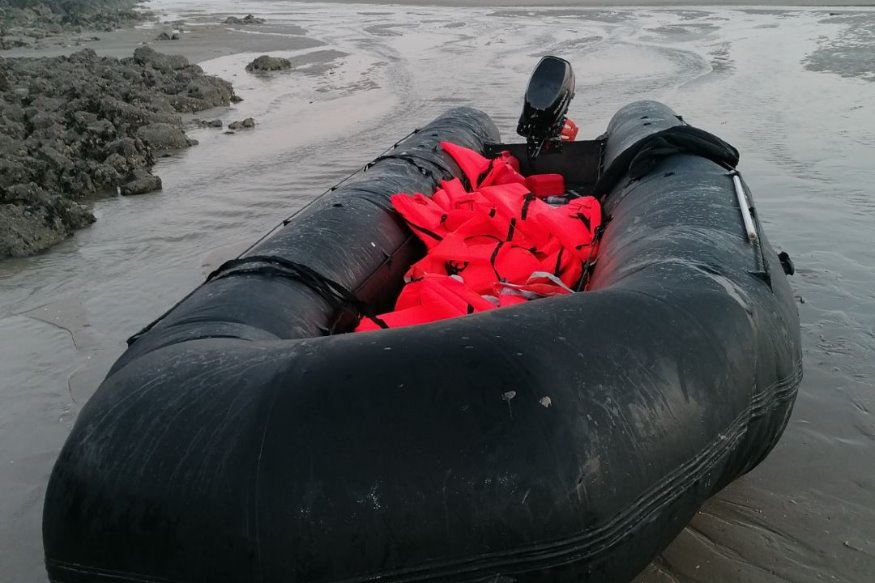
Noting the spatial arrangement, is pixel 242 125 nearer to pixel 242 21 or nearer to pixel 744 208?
pixel 744 208

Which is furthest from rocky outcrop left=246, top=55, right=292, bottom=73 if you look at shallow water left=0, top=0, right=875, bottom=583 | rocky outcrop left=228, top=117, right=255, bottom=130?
rocky outcrop left=228, top=117, right=255, bottom=130

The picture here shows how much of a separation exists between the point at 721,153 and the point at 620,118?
7.47ft

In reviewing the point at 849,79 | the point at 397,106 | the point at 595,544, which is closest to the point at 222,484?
the point at 595,544

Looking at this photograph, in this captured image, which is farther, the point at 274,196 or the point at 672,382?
the point at 274,196

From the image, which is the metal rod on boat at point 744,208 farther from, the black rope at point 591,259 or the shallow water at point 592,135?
the shallow water at point 592,135

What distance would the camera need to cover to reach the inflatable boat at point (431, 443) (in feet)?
5.52

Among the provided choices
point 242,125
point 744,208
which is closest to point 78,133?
point 242,125

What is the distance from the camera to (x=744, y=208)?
3098 millimetres

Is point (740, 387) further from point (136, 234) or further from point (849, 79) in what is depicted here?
point (849, 79)

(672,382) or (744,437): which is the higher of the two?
(672,382)

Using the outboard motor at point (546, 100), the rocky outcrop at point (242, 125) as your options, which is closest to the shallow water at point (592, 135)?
the rocky outcrop at point (242, 125)

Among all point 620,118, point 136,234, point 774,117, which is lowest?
point 136,234

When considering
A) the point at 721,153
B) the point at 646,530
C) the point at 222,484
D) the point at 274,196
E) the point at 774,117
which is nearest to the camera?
the point at 222,484

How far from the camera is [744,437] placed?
2.28 m
